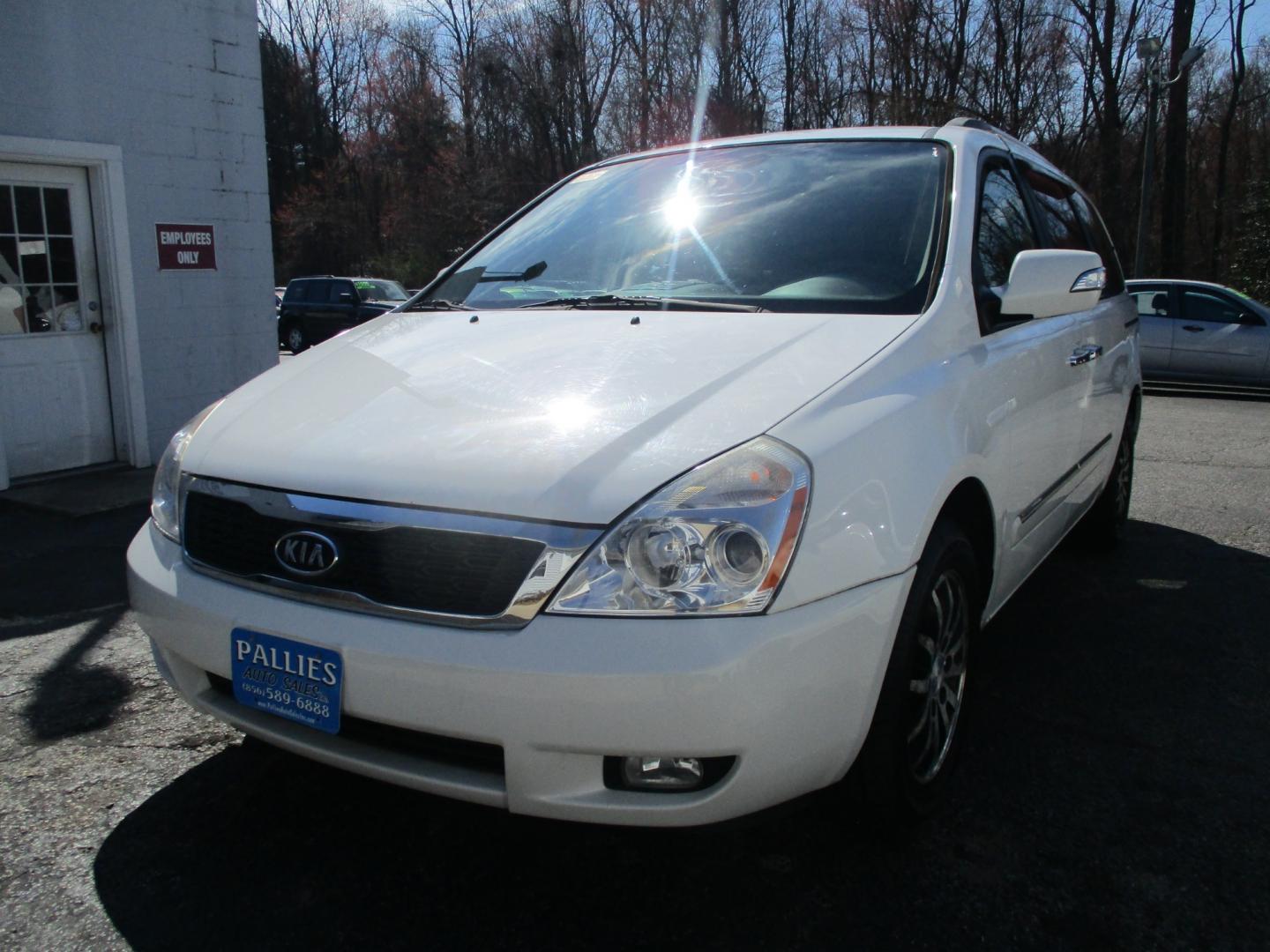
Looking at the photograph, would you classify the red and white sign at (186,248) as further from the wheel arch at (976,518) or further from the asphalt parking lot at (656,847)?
the wheel arch at (976,518)

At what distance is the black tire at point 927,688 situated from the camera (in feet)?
6.97

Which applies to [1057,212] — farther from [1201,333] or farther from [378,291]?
[378,291]

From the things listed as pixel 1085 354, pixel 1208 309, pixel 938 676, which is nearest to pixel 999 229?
pixel 1085 354

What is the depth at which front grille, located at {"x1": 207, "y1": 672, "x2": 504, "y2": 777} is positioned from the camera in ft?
6.37

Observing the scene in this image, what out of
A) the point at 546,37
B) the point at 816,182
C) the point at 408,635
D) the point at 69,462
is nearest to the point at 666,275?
the point at 816,182

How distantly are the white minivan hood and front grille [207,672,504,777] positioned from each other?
0.46 meters

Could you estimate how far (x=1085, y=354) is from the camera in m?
3.63

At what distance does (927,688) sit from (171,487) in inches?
74.5

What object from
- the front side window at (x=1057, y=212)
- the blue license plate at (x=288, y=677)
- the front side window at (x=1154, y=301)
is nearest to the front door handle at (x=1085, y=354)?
the front side window at (x=1057, y=212)

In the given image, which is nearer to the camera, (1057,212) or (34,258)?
(1057,212)

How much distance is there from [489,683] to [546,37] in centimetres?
3895

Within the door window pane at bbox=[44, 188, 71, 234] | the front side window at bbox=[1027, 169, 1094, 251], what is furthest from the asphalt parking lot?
the door window pane at bbox=[44, 188, 71, 234]

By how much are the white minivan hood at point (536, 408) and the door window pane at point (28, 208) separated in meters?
4.93

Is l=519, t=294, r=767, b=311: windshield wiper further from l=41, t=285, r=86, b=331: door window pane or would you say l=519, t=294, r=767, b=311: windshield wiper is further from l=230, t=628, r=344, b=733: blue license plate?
l=41, t=285, r=86, b=331: door window pane
